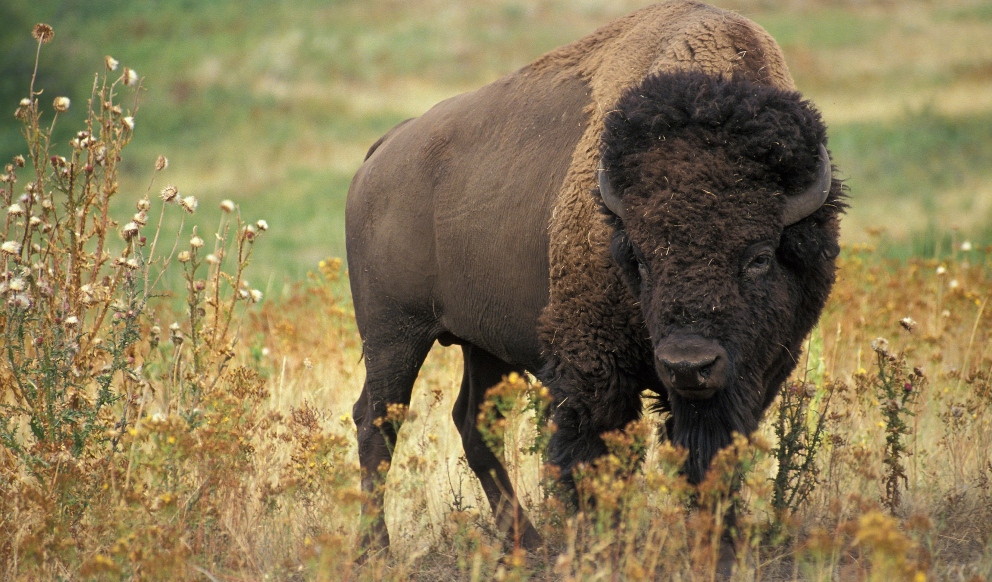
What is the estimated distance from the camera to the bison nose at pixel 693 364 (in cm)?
372

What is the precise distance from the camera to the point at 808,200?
4.04 m

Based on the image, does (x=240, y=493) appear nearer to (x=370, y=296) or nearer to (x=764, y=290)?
(x=370, y=296)

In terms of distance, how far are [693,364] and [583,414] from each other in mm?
873

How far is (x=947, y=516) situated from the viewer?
481 cm

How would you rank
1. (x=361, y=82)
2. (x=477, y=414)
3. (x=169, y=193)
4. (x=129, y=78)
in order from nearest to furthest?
(x=169, y=193) < (x=129, y=78) < (x=477, y=414) < (x=361, y=82)

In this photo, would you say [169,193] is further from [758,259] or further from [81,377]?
[758,259]

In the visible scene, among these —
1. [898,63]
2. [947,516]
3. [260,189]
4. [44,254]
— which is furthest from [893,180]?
[44,254]

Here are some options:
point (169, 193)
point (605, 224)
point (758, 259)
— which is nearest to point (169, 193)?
point (169, 193)

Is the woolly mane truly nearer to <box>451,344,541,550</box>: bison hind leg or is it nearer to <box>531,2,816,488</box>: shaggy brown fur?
<box>531,2,816,488</box>: shaggy brown fur

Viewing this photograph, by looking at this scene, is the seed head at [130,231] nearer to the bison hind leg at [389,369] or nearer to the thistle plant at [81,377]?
the thistle plant at [81,377]

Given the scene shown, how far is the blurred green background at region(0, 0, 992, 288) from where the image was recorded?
25.0m

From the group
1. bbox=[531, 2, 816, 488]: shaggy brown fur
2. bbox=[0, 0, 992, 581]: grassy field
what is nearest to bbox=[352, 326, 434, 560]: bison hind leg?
bbox=[0, 0, 992, 581]: grassy field

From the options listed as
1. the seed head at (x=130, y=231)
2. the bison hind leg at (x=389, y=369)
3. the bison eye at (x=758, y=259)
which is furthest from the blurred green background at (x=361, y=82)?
the bison eye at (x=758, y=259)

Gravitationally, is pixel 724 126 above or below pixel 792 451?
above
